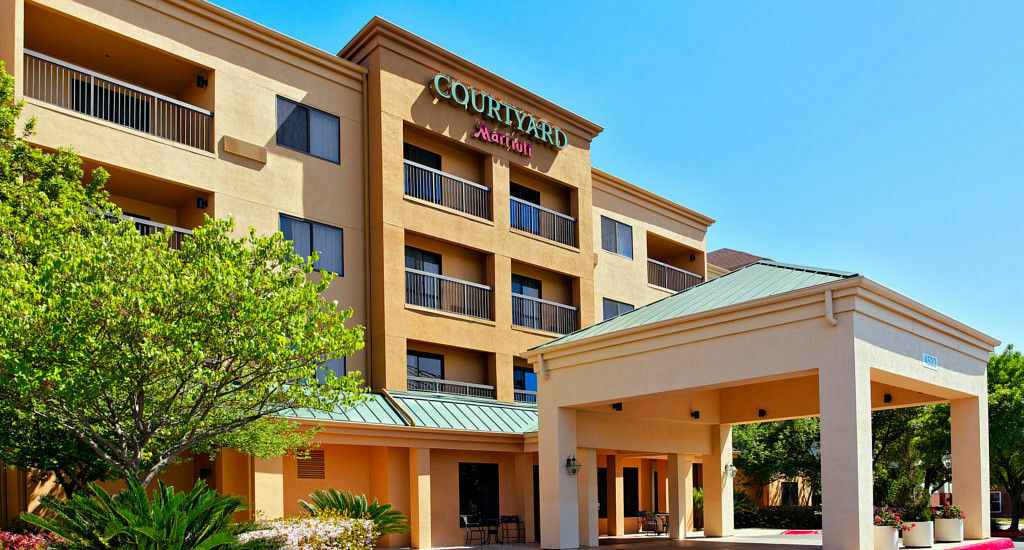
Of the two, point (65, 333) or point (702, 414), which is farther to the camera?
point (702, 414)

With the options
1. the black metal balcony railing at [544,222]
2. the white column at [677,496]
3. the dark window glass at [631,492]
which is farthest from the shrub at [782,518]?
the black metal balcony railing at [544,222]

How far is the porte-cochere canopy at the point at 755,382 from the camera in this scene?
16516 mm

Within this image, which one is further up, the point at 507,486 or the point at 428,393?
the point at 428,393

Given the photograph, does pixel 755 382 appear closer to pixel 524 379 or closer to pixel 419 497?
pixel 419 497

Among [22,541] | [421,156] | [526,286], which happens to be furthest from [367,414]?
[526,286]

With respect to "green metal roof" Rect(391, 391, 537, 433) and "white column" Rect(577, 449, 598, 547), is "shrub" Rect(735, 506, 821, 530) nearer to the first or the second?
"green metal roof" Rect(391, 391, 537, 433)

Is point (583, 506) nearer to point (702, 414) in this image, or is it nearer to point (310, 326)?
point (702, 414)

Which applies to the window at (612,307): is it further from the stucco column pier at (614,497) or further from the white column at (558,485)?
the white column at (558,485)

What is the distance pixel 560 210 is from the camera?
33625mm

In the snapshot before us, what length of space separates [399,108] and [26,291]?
16.0 metres

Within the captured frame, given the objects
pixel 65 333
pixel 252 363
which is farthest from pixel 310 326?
pixel 65 333

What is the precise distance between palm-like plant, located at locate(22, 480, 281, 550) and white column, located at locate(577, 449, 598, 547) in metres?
11.8

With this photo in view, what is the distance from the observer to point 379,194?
2656 centimetres

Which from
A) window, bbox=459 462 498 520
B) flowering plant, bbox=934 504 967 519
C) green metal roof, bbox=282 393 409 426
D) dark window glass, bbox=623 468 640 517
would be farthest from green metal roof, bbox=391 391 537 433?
flowering plant, bbox=934 504 967 519
